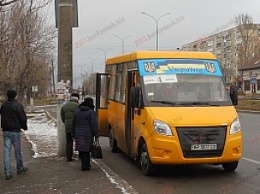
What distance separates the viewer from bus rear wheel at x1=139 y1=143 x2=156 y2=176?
903cm

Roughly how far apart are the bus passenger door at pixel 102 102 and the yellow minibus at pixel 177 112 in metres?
2.03

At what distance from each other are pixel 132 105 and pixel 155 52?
1.26 metres

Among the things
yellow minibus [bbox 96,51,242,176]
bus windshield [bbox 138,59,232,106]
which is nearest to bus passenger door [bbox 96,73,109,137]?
yellow minibus [bbox 96,51,242,176]

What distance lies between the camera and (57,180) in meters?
8.76

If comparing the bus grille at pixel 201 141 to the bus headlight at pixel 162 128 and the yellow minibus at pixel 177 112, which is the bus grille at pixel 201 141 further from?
the bus headlight at pixel 162 128

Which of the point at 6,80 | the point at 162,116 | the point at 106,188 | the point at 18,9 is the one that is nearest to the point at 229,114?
the point at 162,116

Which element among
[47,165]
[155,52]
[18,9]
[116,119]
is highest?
[18,9]

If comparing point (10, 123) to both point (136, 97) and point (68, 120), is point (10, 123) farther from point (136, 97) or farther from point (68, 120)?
point (136, 97)

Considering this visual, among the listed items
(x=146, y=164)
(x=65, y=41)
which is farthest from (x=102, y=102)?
(x=146, y=164)

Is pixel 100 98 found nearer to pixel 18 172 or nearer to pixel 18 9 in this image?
pixel 18 172

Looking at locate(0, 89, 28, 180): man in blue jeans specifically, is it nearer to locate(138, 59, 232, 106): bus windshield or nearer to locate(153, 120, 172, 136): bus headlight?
locate(138, 59, 232, 106): bus windshield

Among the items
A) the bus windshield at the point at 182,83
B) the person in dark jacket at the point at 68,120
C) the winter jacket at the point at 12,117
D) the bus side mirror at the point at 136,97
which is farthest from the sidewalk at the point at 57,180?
the bus windshield at the point at 182,83

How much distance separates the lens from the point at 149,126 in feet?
29.1

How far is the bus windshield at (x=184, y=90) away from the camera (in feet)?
30.6
